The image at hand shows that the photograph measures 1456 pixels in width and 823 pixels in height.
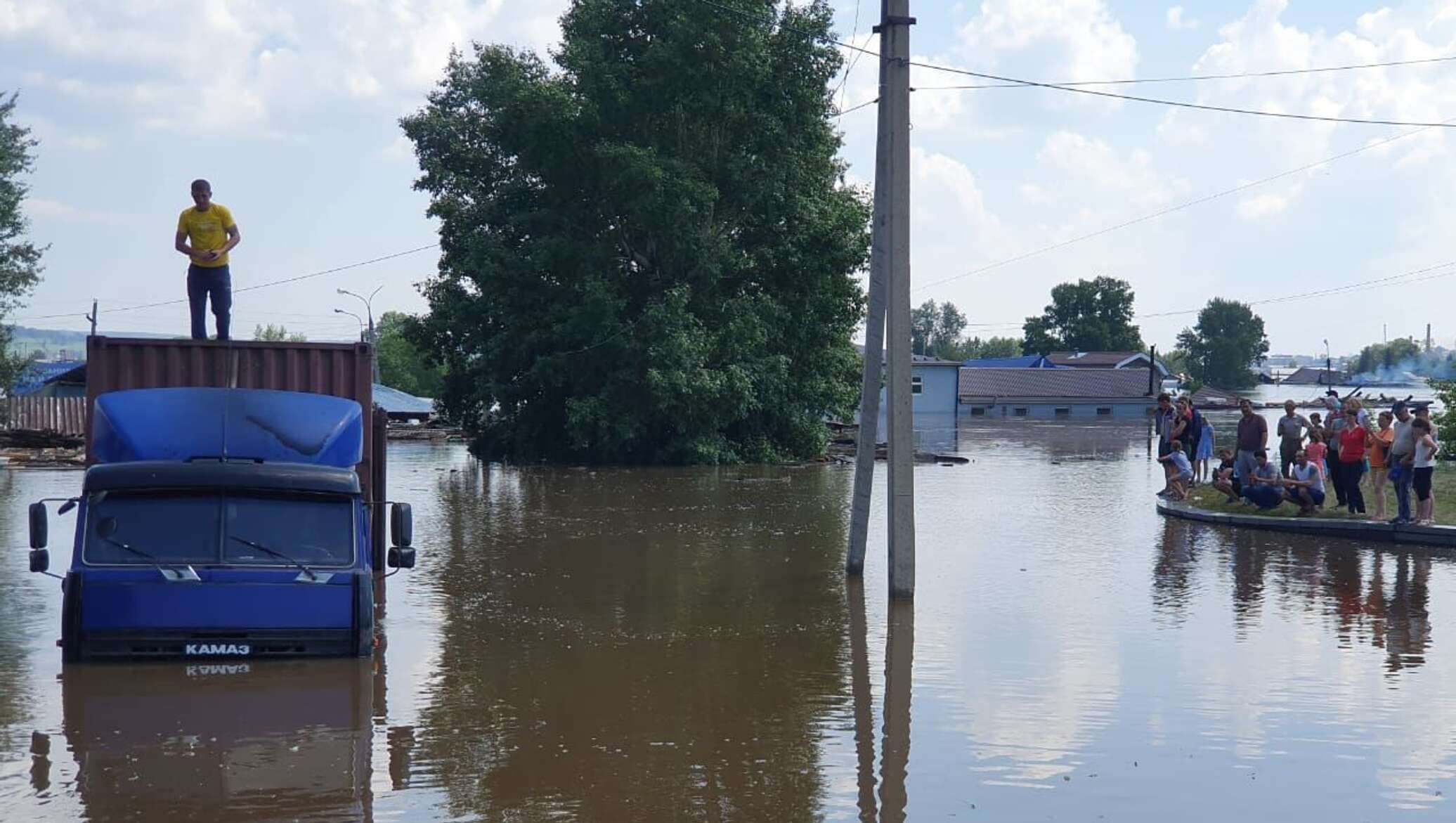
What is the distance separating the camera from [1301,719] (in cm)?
1004

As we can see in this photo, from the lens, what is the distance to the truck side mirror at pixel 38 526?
33.3 feet

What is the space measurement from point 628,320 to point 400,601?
2527 cm

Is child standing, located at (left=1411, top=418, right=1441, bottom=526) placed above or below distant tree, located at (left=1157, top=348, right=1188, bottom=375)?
below

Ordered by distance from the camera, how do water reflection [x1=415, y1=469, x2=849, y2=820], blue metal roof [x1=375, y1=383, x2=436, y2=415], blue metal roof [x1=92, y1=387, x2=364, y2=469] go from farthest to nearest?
1. blue metal roof [x1=375, y1=383, x2=436, y2=415]
2. blue metal roof [x1=92, y1=387, x2=364, y2=469]
3. water reflection [x1=415, y1=469, x2=849, y2=820]

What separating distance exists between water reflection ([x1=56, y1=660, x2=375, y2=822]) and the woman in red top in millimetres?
15604

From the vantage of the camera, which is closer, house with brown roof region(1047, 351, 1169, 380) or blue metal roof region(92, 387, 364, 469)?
blue metal roof region(92, 387, 364, 469)

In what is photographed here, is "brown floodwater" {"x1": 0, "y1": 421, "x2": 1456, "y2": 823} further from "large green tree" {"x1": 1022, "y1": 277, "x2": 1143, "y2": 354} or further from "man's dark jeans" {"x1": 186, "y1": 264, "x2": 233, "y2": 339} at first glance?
"large green tree" {"x1": 1022, "y1": 277, "x2": 1143, "y2": 354}

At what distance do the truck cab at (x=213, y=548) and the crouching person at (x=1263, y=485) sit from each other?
1597 centimetres

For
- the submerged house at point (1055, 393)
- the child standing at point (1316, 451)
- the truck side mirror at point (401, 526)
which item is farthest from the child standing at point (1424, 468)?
the submerged house at point (1055, 393)

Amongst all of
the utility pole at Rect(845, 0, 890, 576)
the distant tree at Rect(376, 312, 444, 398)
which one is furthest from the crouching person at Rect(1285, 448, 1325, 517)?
the distant tree at Rect(376, 312, 444, 398)

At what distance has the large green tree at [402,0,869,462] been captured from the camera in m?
38.6

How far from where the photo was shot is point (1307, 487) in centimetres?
2209

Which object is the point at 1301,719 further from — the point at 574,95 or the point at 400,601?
the point at 574,95

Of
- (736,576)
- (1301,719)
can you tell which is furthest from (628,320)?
(1301,719)
